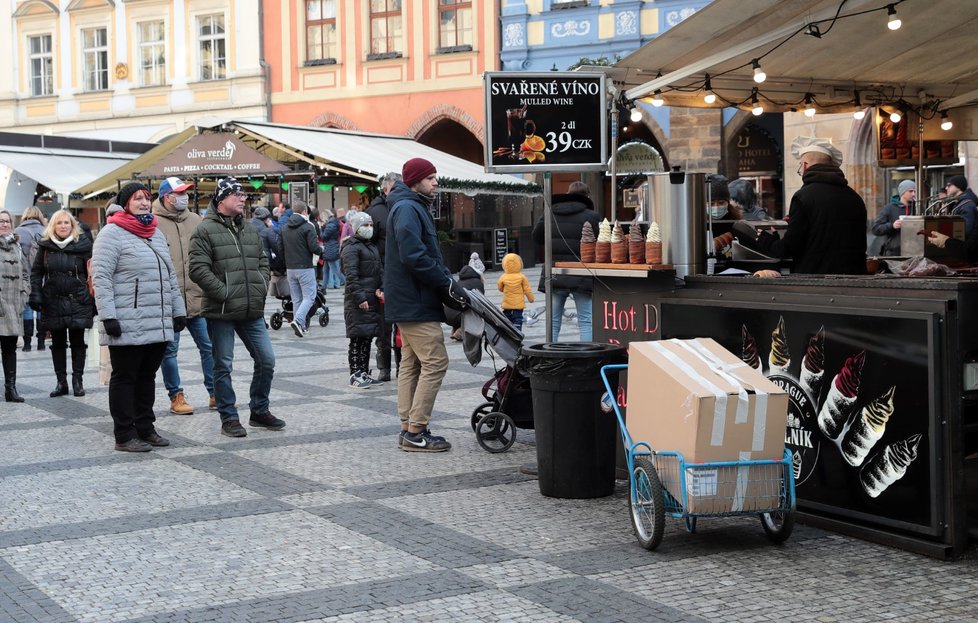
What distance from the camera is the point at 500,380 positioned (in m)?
8.72

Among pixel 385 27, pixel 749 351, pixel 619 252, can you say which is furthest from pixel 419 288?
pixel 385 27

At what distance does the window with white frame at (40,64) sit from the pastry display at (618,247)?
35724mm

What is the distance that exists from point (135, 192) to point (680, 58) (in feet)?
12.9

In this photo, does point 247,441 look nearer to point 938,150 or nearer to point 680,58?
point 680,58

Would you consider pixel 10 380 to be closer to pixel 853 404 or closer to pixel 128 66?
pixel 853 404

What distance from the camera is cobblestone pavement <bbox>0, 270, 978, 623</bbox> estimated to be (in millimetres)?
5137

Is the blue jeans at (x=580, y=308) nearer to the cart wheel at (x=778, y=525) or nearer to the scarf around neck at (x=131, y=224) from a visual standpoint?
the scarf around neck at (x=131, y=224)

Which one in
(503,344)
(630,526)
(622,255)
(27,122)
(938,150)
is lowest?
(630,526)

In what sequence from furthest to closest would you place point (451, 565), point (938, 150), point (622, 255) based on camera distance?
point (938, 150) < point (622, 255) < point (451, 565)

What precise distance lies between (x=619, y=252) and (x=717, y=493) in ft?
6.75

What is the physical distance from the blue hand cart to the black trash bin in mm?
996

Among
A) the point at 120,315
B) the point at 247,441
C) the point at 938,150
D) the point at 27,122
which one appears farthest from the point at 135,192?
the point at 27,122

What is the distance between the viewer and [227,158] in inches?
873

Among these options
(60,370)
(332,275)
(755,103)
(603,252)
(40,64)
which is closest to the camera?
(603,252)
